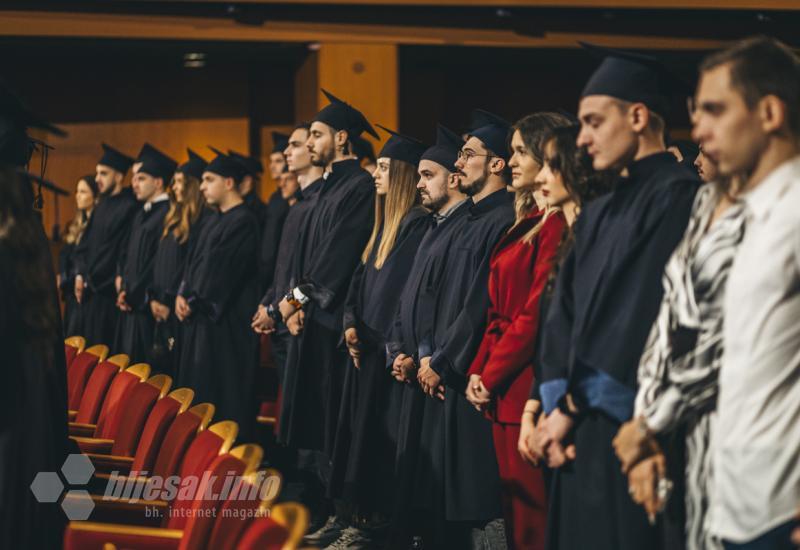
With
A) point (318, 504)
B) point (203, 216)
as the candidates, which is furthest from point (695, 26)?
point (318, 504)

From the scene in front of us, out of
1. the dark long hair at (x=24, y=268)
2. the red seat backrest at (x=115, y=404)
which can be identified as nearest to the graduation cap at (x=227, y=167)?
the red seat backrest at (x=115, y=404)

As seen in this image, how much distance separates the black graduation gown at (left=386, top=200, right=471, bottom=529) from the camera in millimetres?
4918

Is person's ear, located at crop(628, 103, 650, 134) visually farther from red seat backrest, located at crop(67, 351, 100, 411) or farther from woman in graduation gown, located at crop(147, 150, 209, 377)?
woman in graduation gown, located at crop(147, 150, 209, 377)

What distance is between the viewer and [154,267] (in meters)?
8.55

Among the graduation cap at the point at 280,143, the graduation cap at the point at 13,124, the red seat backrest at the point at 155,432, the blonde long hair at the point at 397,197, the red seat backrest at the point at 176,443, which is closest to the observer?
the graduation cap at the point at 13,124

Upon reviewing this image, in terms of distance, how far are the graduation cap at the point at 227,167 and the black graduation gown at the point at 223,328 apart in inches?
13.3

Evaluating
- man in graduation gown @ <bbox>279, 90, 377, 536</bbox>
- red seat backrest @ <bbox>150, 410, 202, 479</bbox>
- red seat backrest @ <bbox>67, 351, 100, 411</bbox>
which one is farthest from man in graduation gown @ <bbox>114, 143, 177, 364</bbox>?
red seat backrest @ <bbox>150, 410, 202, 479</bbox>

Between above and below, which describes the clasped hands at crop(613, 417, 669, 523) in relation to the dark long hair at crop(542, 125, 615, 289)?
below

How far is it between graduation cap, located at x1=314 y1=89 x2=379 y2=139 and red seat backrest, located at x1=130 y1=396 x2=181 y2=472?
9.23 ft

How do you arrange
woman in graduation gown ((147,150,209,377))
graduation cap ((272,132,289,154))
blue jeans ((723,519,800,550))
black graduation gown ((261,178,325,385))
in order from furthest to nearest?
graduation cap ((272,132,289,154))
woman in graduation gown ((147,150,209,377))
black graduation gown ((261,178,325,385))
blue jeans ((723,519,800,550))

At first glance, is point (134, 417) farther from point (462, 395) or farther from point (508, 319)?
point (508, 319)

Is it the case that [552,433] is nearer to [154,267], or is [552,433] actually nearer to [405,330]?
[405,330]

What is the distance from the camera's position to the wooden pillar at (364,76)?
1030 centimetres

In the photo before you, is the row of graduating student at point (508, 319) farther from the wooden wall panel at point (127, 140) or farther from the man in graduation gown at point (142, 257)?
the wooden wall panel at point (127, 140)
